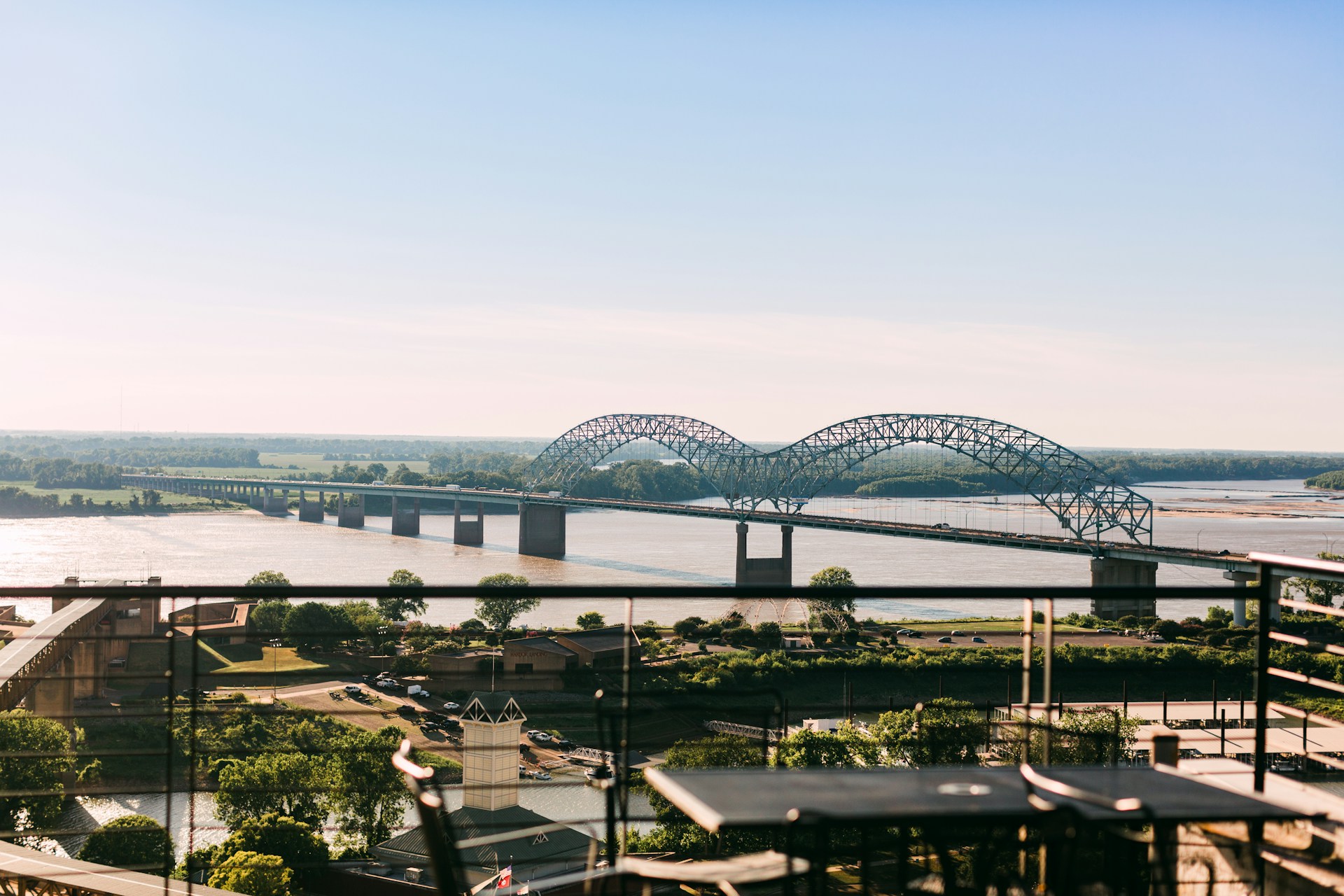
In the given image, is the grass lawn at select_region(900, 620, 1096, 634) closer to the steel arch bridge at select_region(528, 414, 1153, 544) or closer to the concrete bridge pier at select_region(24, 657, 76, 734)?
the steel arch bridge at select_region(528, 414, 1153, 544)

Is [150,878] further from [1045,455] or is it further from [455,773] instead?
[1045,455]

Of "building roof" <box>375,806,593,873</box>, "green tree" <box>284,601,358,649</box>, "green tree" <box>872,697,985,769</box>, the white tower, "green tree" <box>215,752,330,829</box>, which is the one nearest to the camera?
the white tower

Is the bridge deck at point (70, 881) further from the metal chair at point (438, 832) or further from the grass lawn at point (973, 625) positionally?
the grass lawn at point (973, 625)

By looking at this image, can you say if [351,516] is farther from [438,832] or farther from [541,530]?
[438,832]

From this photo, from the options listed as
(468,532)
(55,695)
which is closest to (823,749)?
(55,695)

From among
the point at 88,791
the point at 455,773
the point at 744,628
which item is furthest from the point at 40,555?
the point at 88,791

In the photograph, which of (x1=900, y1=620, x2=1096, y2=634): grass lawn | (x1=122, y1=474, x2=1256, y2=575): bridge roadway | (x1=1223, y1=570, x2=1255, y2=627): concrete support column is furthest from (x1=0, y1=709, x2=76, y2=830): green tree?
(x1=1223, y1=570, x2=1255, y2=627): concrete support column
